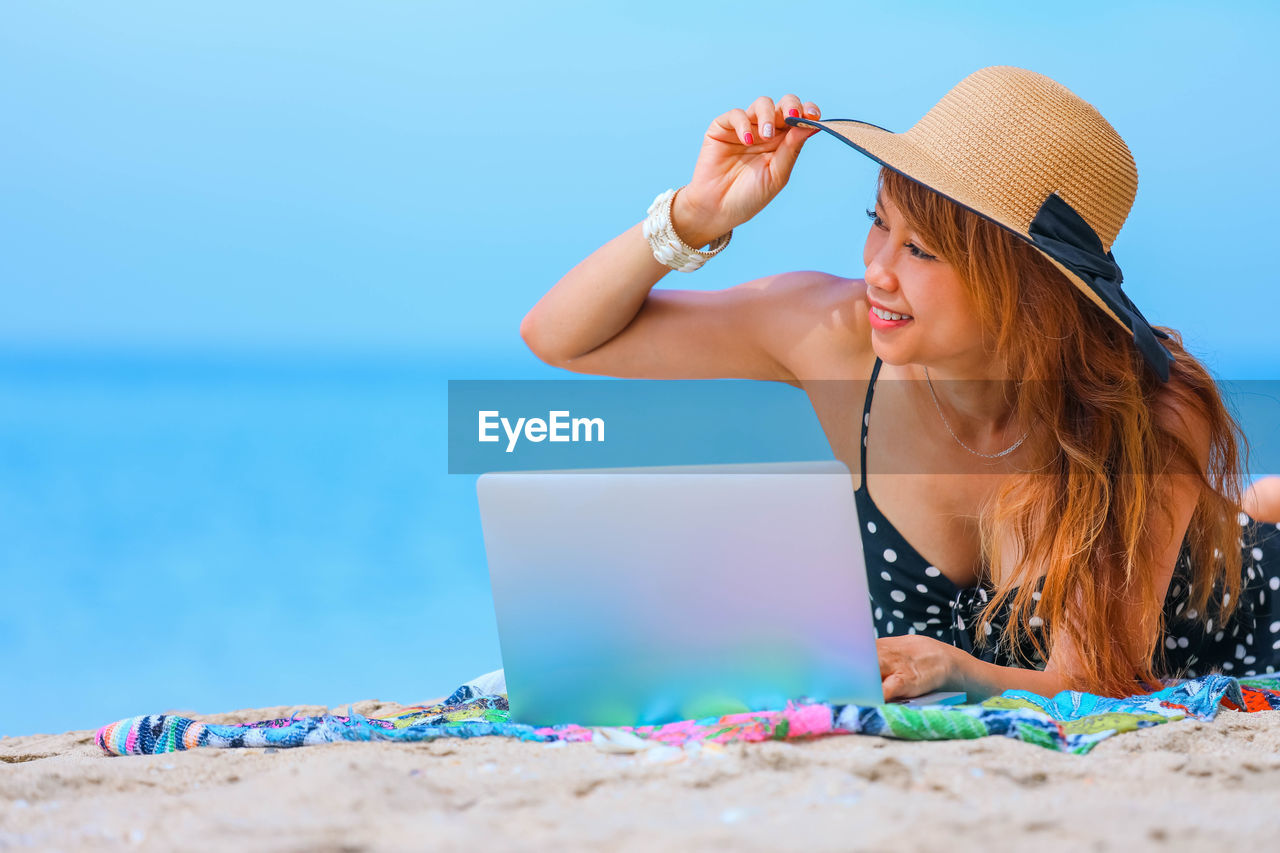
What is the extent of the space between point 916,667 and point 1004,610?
1.53 feet

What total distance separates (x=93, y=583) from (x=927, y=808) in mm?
4216

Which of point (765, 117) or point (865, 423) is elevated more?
point (765, 117)

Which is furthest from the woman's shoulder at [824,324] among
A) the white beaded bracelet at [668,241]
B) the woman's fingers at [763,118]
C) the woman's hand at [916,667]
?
the woman's hand at [916,667]

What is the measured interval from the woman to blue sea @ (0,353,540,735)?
6.22 feet

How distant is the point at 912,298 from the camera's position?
5.17ft

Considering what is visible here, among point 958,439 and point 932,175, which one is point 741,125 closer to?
point 932,175

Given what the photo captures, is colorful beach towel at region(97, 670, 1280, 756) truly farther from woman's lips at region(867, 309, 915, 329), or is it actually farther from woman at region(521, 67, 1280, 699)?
woman's lips at region(867, 309, 915, 329)

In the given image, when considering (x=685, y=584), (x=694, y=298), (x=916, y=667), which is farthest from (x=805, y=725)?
(x=694, y=298)

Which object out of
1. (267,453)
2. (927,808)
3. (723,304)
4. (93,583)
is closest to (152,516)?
(93,583)

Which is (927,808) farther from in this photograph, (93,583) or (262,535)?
(262,535)

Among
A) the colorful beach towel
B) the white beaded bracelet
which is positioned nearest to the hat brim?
the white beaded bracelet

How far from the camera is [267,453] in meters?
6.63

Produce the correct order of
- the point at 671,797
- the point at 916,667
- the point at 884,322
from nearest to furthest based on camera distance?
the point at 671,797, the point at 916,667, the point at 884,322

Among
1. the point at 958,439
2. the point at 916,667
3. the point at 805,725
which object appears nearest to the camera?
the point at 805,725
